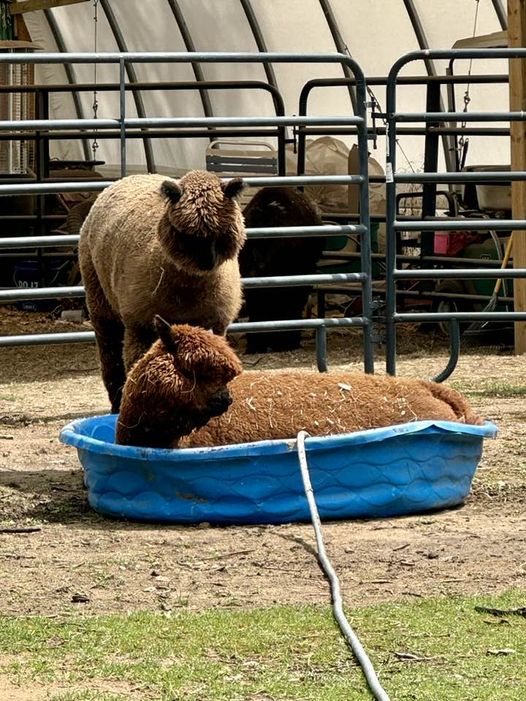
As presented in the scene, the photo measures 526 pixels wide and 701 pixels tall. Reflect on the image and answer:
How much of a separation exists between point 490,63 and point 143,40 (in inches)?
187

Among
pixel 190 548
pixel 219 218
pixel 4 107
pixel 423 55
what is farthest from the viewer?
pixel 4 107

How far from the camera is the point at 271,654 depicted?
3.66 metres

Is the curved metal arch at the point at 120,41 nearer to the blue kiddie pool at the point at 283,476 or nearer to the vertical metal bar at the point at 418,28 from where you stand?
the vertical metal bar at the point at 418,28

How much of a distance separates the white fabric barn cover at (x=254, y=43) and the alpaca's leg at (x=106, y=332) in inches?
407

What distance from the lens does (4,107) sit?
17594mm

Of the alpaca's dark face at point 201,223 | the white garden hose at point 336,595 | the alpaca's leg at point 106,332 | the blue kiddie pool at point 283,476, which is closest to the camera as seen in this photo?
the white garden hose at point 336,595

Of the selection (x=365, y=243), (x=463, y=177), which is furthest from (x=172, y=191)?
(x=463, y=177)

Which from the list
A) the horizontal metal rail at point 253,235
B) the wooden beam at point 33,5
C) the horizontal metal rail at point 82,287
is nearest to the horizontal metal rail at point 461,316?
the horizontal metal rail at point 82,287

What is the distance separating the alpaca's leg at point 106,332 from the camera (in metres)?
6.84

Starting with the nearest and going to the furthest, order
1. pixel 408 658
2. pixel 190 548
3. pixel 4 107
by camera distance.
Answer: pixel 408 658, pixel 190 548, pixel 4 107

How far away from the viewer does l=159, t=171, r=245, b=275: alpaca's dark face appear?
5781 mm

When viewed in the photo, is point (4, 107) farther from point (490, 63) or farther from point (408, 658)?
point (408, 658)

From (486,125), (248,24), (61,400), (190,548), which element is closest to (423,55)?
(61,400)

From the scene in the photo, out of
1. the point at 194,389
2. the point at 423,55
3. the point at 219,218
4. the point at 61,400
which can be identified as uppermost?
the point at 423,55
